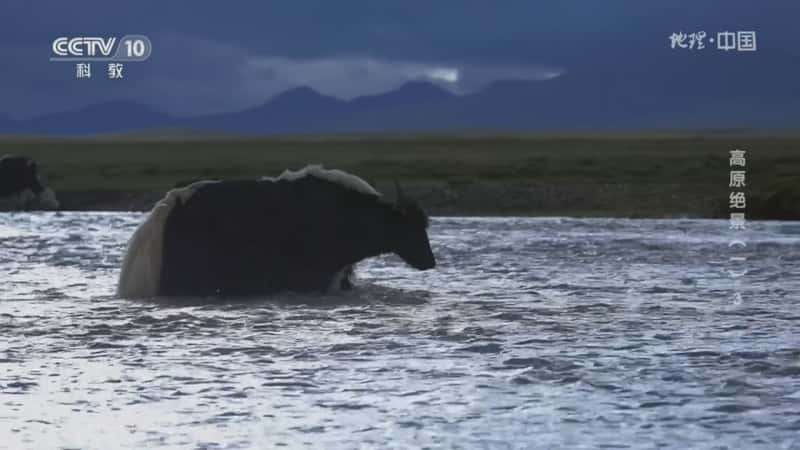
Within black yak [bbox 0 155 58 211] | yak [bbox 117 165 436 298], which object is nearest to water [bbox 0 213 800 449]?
yak [bbox 117 165 436 298]

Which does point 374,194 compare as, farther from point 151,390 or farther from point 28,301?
point 151,390

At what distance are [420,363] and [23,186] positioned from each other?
34.6 meters

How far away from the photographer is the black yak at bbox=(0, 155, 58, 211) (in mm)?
41438

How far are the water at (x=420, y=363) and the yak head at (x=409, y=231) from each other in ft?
1.21

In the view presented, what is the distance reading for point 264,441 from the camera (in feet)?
21.2

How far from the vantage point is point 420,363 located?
8992 mm

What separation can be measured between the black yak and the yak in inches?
1122

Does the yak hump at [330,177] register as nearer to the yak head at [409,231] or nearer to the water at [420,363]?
the yak head at [409,231]

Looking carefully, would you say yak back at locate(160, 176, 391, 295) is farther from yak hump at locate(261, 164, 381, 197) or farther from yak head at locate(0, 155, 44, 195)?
yak head at locate(0, 155, 44, 195)

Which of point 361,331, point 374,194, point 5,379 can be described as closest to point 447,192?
point 374,194

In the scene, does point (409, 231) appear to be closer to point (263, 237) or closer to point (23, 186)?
point (263, 237)

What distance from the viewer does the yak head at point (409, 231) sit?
15250 mm

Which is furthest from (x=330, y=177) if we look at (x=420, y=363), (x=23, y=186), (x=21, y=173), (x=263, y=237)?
(x=21, y=173)

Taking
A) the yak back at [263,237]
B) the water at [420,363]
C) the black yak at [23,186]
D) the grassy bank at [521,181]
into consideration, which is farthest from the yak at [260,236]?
the black yak at [23,186]
